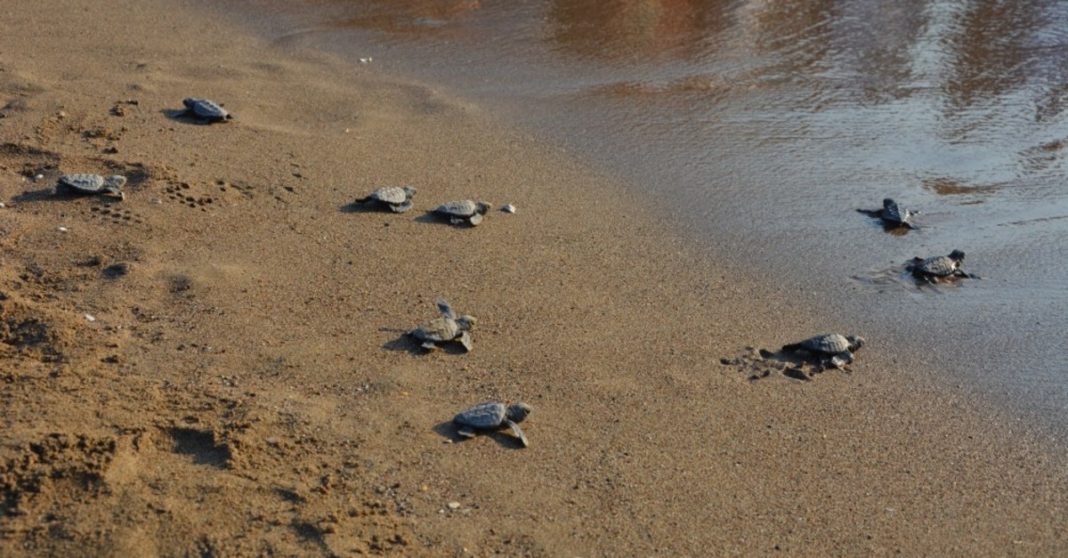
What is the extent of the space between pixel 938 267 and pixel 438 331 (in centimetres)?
254

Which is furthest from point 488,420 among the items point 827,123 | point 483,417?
point 827,123

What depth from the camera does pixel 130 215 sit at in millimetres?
4559

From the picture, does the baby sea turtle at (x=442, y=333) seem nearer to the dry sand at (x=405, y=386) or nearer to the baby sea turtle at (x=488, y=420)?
the dry sand at (x=405, y=386)

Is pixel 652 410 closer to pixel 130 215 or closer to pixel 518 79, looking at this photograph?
pixel 130 215

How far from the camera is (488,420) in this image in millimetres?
3293

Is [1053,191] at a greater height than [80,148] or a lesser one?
lesser

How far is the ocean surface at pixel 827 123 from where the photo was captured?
180 inches

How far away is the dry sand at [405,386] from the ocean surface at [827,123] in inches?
13.1

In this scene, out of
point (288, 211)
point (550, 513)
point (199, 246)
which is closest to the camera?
point (550, 513)

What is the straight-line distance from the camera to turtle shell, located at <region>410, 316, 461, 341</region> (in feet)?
12.4

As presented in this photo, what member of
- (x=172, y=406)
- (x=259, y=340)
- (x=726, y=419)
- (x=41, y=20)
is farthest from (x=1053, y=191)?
(x=41, y=20)

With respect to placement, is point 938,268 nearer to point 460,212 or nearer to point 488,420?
point 460,212

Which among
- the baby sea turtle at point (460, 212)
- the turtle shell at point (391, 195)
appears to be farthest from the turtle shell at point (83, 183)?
the baby sea turtle at point (460, 212)

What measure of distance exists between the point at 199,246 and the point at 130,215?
1.39 feet
